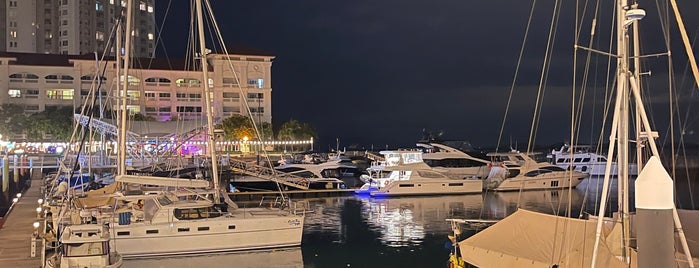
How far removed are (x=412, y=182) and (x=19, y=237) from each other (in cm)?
4275

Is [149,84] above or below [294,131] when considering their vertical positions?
Answer: above

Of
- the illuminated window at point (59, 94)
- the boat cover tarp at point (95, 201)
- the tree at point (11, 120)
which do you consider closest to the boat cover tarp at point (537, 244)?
the boat cover tarp at point (95, 201)

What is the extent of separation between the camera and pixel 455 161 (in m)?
79.5

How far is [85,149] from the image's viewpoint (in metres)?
85.1

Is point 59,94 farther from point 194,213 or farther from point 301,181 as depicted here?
point 194,213

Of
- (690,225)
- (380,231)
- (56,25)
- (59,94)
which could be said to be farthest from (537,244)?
(56,25)

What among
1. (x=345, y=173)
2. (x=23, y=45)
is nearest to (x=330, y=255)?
(x=345, y=173)

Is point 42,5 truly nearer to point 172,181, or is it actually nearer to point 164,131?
point 164,131

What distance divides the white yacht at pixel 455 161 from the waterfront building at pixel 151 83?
42512mm

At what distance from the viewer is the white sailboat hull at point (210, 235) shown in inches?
1185

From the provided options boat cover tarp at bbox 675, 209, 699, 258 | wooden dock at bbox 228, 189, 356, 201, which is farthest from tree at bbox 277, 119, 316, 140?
boat cover tarp at bbox 675, 209, 699, 258

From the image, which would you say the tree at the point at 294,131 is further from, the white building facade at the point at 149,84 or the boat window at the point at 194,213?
the boat window at the point at 194,213

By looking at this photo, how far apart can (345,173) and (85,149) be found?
1536 inches

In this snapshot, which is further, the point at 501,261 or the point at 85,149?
the point at 85,149
